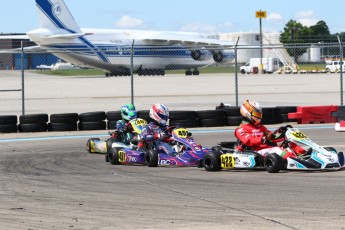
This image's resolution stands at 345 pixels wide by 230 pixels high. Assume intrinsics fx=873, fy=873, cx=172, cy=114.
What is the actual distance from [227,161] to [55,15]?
46146 millimetres

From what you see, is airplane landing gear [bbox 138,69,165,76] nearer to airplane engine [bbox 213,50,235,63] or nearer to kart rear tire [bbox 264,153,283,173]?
airplane engine [bbox 213,50,235,63]

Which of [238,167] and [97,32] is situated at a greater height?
[97,32]

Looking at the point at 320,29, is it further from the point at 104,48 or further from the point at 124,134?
the point at 124,134

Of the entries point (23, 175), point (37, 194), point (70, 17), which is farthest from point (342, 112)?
point (70, 17)

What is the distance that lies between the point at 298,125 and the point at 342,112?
1.09 meters

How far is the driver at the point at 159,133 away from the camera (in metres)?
13.0

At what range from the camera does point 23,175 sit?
12.1 m

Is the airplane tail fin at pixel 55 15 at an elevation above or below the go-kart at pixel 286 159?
above

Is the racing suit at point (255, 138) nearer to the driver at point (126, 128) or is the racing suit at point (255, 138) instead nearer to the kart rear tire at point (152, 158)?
the kart rear tire at point (152, 158)

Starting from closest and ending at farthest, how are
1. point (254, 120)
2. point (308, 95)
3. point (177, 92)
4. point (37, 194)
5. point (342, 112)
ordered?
1. point (37, 194)
2. point (254, 120)
3. point (342, 112)
4. point (308, 95)
5. point (177, 92)

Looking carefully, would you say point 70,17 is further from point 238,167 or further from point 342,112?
point 238,167

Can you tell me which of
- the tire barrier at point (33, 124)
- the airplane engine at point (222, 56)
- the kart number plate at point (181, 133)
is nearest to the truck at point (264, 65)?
the airplane engine at point (222, 56)

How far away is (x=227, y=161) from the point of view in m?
12.1

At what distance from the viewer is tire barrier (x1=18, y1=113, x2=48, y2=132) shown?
19609mm
